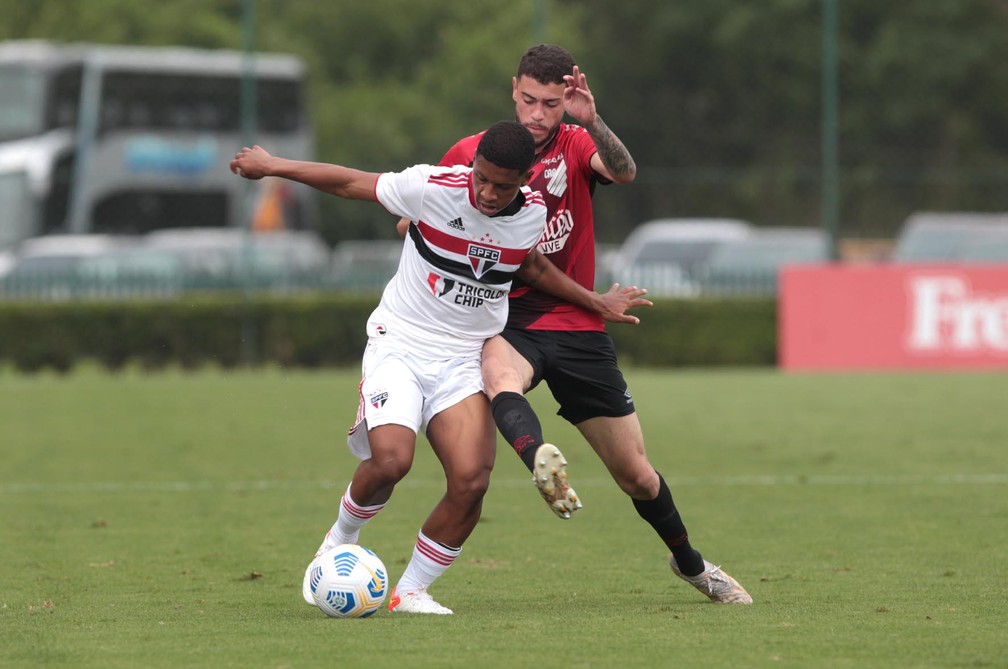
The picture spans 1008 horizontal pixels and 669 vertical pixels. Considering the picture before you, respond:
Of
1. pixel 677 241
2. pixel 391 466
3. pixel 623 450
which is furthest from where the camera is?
pixel 677 241

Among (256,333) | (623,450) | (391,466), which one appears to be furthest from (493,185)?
(256,333)

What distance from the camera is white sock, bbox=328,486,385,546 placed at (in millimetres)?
6820

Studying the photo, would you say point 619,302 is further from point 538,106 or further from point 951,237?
point 951,237

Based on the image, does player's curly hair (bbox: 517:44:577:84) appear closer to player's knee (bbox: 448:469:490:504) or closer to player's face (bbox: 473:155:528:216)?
player's face (bbox: 473:155:528:216)

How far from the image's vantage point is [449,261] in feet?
22.1

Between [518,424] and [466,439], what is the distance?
29cm

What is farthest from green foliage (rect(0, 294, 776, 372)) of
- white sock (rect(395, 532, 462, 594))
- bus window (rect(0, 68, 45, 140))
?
white sock (rect(395, 532, 462, 594))

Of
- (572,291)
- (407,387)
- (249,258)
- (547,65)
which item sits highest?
(547,65)

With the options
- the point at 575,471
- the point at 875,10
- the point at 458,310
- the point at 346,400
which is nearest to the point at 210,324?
the point at 346,400

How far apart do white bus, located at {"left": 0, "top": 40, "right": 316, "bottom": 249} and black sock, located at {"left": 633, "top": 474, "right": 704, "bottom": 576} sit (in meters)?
24.9

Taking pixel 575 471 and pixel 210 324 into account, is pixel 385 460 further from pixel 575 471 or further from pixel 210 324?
pixel 210 324

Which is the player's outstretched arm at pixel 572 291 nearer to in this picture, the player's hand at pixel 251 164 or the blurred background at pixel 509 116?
the player's hand at pixel 251 164

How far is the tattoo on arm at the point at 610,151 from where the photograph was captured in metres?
6.79

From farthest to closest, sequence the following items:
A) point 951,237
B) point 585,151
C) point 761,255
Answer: point 761,255, point 951,237, point 585,151
